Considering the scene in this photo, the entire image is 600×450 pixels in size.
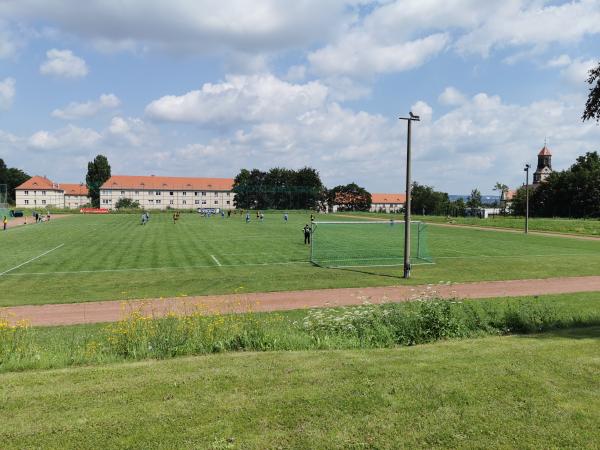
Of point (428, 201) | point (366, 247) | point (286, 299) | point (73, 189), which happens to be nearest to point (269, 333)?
point (286, 299)

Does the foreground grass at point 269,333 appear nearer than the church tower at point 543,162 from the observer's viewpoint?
Yes

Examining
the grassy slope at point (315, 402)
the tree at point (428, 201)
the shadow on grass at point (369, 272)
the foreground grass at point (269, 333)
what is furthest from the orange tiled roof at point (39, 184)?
the grassy slope at point (315, 402)

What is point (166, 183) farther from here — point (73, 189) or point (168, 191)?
point (73, 189)

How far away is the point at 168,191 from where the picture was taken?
156750 mm

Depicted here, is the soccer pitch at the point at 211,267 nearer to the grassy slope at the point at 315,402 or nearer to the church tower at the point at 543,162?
the grassy slope at the point at 315,402

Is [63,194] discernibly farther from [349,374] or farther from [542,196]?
[349,374]

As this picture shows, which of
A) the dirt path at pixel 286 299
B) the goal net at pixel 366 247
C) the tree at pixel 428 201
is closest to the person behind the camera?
the dirt path at pixel 286 299

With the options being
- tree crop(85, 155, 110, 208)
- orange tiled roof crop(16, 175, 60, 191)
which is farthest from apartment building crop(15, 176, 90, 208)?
tree crop(85, 155, 110, 208)

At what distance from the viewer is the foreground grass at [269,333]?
7.79m

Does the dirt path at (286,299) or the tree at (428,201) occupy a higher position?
the tree at (428,201)

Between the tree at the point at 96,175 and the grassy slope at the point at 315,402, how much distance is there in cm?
15253

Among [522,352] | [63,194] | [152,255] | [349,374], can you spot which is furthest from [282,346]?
[63,194]

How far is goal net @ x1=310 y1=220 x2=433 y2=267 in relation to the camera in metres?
26.8

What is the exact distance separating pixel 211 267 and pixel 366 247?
496 inches
